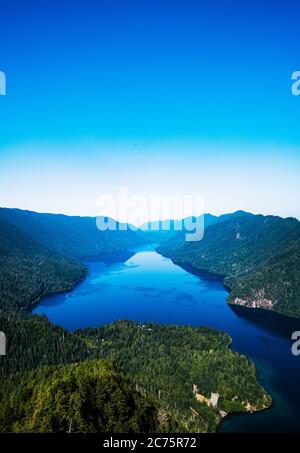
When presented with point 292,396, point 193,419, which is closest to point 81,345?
point 193,419

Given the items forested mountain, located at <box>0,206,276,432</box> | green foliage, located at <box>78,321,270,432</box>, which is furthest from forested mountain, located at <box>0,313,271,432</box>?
green foliage, located at <box>78,321,270,432</box>

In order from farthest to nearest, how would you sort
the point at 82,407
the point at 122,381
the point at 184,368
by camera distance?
1. the point at 184,368
2. the point at 122,381
3. the point at 82,407

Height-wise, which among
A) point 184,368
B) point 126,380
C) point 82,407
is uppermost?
point 82,407

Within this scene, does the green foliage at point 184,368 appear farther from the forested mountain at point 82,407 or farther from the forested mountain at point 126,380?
the forested mountain at point 82,407

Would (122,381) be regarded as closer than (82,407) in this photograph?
No

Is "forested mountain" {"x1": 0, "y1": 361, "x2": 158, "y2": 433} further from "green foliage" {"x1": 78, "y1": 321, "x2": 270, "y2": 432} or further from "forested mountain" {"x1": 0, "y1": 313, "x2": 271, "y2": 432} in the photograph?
"green foliage" {"x1": 78, "y1": 321, "x2": 270, "y2": 432}

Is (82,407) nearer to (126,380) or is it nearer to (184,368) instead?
(126,380)

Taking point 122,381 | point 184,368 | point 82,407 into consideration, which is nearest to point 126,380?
point 122,381

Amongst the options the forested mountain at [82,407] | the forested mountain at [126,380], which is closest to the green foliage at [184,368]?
the forested mountain at [126,380]
